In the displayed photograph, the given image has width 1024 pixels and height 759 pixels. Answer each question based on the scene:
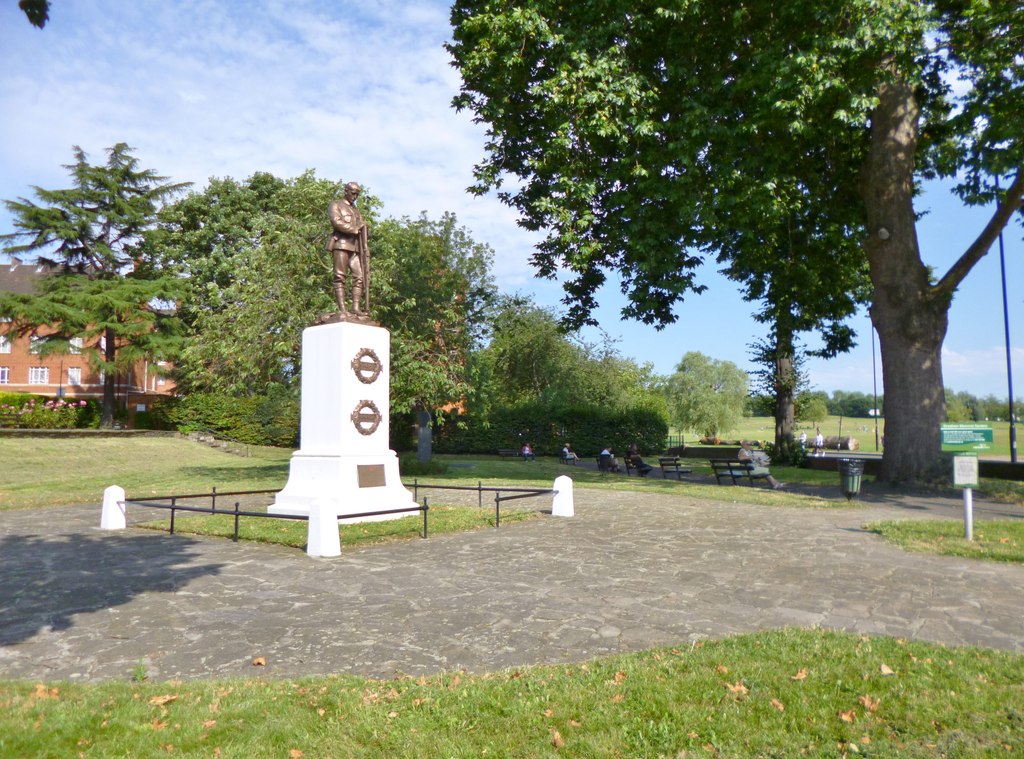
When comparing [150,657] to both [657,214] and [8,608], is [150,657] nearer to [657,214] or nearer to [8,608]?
[8,608]

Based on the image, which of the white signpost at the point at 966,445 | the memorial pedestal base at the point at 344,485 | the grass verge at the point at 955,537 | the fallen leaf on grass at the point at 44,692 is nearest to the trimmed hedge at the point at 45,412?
the memorial pedestal base at the point at 344,485

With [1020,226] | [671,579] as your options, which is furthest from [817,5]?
[671,579]

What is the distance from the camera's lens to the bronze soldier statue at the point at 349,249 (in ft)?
48.3

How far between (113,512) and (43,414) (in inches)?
1523

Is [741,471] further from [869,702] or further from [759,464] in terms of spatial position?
[869,702]

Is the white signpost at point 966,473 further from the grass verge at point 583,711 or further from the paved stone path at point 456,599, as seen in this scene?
the grass verge at point 583,711

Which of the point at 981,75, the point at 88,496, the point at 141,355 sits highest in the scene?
the point at 981,75

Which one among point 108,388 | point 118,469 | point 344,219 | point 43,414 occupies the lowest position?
point 118,469

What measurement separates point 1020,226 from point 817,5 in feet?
31.7

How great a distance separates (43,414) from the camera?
1743 inches

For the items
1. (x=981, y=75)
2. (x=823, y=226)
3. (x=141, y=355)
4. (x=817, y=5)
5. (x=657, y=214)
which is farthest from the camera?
(x=141, y=355)

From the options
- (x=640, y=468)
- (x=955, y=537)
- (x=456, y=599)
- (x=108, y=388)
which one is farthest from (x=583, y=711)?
(x=108, y=388)

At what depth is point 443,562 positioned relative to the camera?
9219 mm

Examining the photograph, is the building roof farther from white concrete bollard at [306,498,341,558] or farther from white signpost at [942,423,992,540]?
white signpost at [942,423,992,540]
